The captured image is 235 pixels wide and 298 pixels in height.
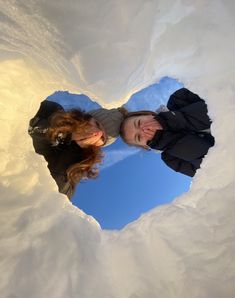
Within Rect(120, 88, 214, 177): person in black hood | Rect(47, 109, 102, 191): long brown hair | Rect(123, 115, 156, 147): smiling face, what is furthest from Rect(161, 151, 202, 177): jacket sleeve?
Rect(47, 109, 102, 191): long brown hair

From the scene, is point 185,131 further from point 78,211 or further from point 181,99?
point 78,211

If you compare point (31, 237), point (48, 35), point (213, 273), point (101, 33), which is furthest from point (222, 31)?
point (31, 237)

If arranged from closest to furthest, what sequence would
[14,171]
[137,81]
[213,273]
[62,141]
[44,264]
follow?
[213,273] < [44,264] < [14,171] < [137,81] < [62,141]

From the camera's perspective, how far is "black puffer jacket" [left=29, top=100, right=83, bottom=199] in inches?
53.2

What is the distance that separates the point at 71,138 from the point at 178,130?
0.36 m

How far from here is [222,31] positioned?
0.81m

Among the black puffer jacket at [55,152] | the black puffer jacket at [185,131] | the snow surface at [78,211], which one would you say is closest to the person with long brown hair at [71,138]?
the black puffer jacket at [55,152]

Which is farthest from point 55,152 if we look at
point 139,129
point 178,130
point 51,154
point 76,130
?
point 178,130

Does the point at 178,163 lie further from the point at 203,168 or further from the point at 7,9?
the point at 7,9

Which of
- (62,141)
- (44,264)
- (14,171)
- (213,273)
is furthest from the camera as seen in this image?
(62,141)

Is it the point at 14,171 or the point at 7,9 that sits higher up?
the point at 7,9

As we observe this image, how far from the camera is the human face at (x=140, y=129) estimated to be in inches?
54.4

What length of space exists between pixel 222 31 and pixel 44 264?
1.91ft

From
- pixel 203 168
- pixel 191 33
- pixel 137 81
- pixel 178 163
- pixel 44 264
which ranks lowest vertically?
pixel 44 264
